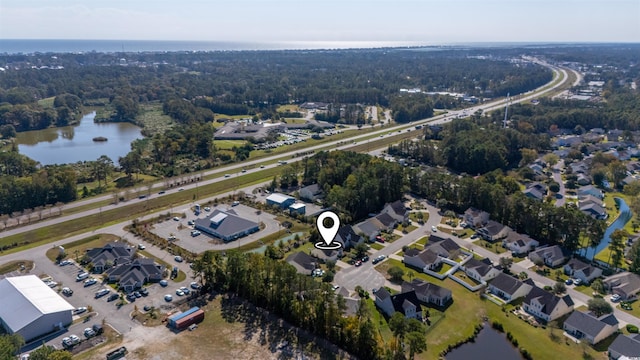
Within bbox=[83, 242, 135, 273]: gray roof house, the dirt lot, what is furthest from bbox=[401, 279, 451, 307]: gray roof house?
bbox=[83, 242, 135, 273]: gray roof house

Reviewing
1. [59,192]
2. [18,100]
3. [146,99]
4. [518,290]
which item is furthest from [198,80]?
[518,290]

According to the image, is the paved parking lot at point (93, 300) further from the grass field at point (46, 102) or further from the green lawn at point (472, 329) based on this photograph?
the grass field at point (46, 102)

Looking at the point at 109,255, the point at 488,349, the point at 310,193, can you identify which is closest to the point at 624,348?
the point at 488,349

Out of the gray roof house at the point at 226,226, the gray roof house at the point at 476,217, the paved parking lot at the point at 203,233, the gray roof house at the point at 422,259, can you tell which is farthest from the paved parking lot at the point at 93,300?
the gray roof house at the point at 476,217

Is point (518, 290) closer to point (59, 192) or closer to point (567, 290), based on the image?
point (567, 290)

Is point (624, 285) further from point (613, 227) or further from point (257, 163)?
point (257, 163)

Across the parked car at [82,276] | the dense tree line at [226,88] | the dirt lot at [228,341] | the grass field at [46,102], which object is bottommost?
the dirt lot at [228,341]

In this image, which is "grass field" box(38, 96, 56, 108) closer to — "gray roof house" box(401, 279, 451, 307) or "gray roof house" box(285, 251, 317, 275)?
"gray roof house" box(285, 251, 317, 275)
